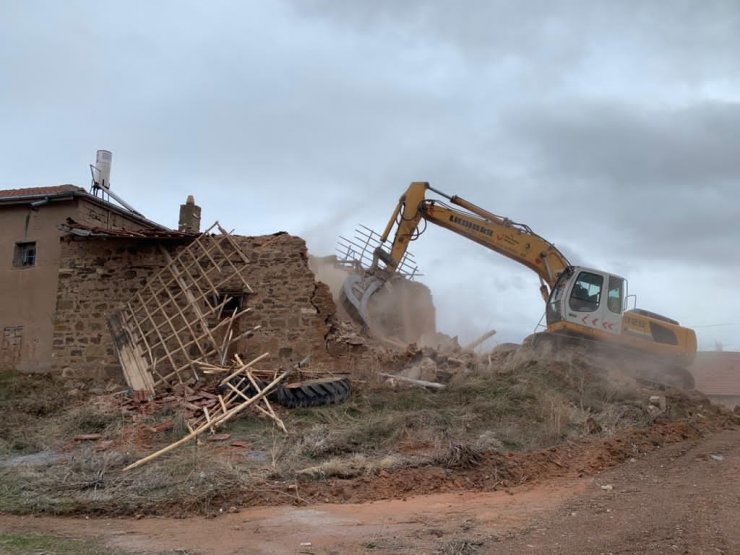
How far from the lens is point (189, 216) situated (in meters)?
16.0

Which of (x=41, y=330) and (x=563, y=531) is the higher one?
(x=41, y=330)

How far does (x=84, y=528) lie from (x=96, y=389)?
746 cm

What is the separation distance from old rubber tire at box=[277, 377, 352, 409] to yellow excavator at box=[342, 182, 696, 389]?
3.63m

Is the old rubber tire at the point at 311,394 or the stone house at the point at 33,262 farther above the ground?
the stone house at the point at 33,262

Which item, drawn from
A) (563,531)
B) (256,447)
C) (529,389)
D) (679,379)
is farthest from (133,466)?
(679,379)

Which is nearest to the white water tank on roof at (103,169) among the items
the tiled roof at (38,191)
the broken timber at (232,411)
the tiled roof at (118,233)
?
the tiled roof at (38,191)

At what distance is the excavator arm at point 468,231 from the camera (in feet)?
52.9

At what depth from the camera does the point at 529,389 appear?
39.9 feet

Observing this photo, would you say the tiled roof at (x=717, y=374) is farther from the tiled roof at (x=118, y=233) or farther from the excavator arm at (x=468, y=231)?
the tiled roof at (x=118, y=233)

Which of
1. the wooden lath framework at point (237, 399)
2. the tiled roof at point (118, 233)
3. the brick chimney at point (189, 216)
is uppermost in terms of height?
the brick chimney at point (189, 216)

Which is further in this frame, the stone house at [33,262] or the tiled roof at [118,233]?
the stone house at [33,262]

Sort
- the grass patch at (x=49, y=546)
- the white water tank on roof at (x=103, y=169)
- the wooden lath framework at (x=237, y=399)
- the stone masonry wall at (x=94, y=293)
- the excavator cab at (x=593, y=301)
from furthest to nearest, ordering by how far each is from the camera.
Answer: the white water tank on roof at (x=103, y=169) → the excavator cab at (x=593, y=301) → the stone masonry wall at (x=94, y=293) → the wooden lath framework at (x=237, y=399) → the grass patch at (x=49, y=546)

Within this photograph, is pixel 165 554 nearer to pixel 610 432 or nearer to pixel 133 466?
pixel 133 466

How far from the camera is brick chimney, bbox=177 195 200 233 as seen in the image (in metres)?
15.9
